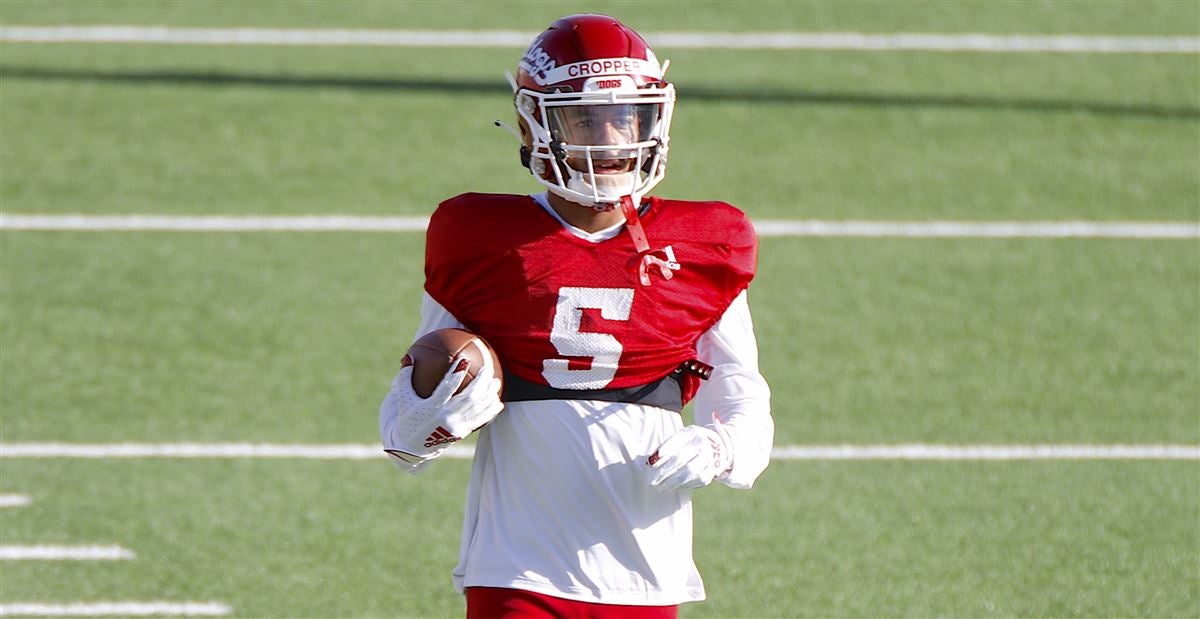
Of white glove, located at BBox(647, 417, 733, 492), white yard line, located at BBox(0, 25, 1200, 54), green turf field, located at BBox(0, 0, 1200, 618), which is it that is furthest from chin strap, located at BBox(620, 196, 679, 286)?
white yard line, located at BBox(0, 25, 1200, 54)

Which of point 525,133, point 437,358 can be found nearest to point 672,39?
point 525,133

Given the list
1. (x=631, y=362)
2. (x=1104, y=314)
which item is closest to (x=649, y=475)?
(x=631, y=362)

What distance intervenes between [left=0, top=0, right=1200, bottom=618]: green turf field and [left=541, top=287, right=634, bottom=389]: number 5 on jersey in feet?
6.08

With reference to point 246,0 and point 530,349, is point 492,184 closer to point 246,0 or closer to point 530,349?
point 246,0

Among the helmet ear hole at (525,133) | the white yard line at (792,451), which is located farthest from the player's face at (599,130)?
the white yard line at (792,451)

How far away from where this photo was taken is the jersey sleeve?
316 centimetres

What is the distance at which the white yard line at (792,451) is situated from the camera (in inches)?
221

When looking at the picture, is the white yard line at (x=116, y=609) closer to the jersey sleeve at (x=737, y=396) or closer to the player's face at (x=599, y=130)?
the jersey sleeve at (x=737, y=396)

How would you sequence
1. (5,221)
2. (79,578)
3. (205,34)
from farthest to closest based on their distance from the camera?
(205,34) < (5,221) < (79,578)

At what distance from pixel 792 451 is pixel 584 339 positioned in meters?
2.79

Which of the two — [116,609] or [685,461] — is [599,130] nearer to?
[685,461]

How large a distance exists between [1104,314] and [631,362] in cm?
408

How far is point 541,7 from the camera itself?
8922 mm

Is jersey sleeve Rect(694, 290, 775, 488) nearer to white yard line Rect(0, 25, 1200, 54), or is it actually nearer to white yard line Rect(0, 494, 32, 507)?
white yard line Rect(0, 494, 32, 507)
